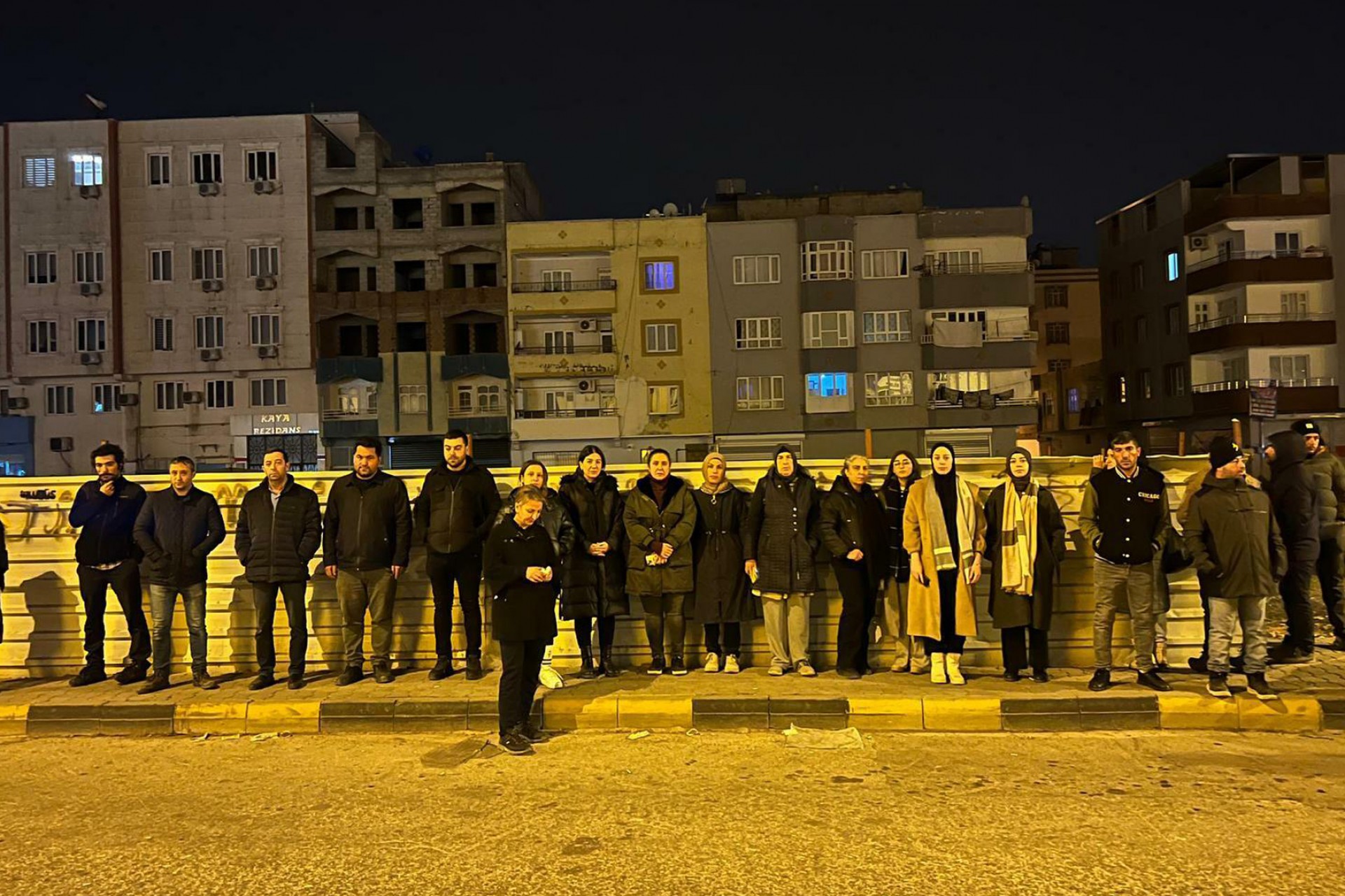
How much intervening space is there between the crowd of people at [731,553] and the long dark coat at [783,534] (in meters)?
0.02

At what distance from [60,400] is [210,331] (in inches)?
313

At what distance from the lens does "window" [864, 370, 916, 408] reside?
44781mm

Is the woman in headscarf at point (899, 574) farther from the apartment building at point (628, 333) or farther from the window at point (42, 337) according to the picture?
the window at point (42, 337)

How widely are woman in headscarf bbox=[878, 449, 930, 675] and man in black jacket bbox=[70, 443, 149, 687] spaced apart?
6.71 metres

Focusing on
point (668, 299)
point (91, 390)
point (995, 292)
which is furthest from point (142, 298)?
point (995, 292)

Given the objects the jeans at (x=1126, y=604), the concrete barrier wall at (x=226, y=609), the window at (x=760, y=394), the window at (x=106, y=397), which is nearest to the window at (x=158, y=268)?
the window at (x=106, y=397)

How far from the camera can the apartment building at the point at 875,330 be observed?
44.4m

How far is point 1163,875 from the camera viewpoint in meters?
4.41

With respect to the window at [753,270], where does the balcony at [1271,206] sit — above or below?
above

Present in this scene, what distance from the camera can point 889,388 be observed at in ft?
147

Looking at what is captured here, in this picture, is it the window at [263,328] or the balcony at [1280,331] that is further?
the window at [263,328]

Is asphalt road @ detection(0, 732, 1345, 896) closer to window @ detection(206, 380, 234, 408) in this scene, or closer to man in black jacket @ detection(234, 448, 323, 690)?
man in black jacket @ detection(234, 448, 323, 690)

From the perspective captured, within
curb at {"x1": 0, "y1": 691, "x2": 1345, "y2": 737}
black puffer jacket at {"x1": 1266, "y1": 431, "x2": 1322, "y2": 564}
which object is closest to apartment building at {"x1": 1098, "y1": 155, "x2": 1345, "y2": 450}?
black puffer jacket at {"x1": 1266, "y1": 431, "x2": 1322, "y2": 564}

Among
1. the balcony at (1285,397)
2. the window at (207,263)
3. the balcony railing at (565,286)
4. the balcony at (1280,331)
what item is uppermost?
the window at (207,263)
